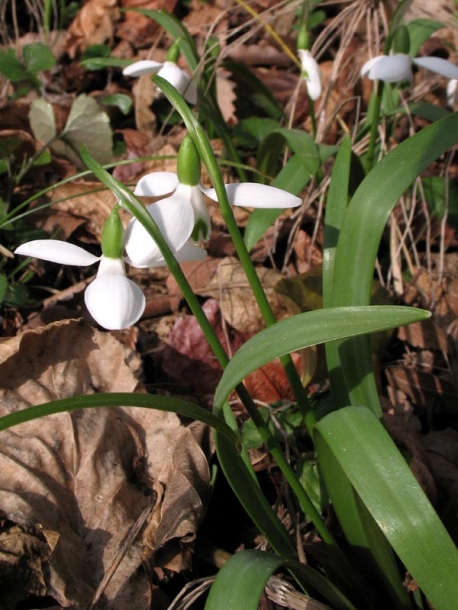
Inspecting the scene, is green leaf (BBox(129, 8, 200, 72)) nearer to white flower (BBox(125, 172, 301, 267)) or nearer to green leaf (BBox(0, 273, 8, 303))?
green leaf (BBox(0, 273, 8, 303))

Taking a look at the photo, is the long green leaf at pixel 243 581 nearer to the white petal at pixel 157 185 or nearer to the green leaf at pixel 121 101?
the white petal at pixel 157 185

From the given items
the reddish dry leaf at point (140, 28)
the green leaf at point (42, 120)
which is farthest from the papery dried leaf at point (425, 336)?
the reddish dry leaf at point (140, 28)

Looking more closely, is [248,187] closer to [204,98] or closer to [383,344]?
[383,344]

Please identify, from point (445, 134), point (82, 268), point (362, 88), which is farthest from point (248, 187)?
point (362, 88)

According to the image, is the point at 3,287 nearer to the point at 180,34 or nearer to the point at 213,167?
the point at 213,167

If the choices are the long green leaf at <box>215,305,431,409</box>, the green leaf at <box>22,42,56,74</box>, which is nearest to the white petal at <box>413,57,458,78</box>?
the long green leaf at <box>215,305,431,409</box>

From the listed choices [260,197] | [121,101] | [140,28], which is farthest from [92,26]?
[260,197]

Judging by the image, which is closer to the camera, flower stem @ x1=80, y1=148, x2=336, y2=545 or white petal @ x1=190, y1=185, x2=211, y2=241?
flower stem @ x1=80, y1=148, x2=336, y2=545

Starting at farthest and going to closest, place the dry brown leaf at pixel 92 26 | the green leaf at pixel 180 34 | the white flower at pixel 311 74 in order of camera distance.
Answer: the dry brown leaf at pixel 92 26 < the green leaf at pixel 180 34 < the white flower at pixel 311 74
